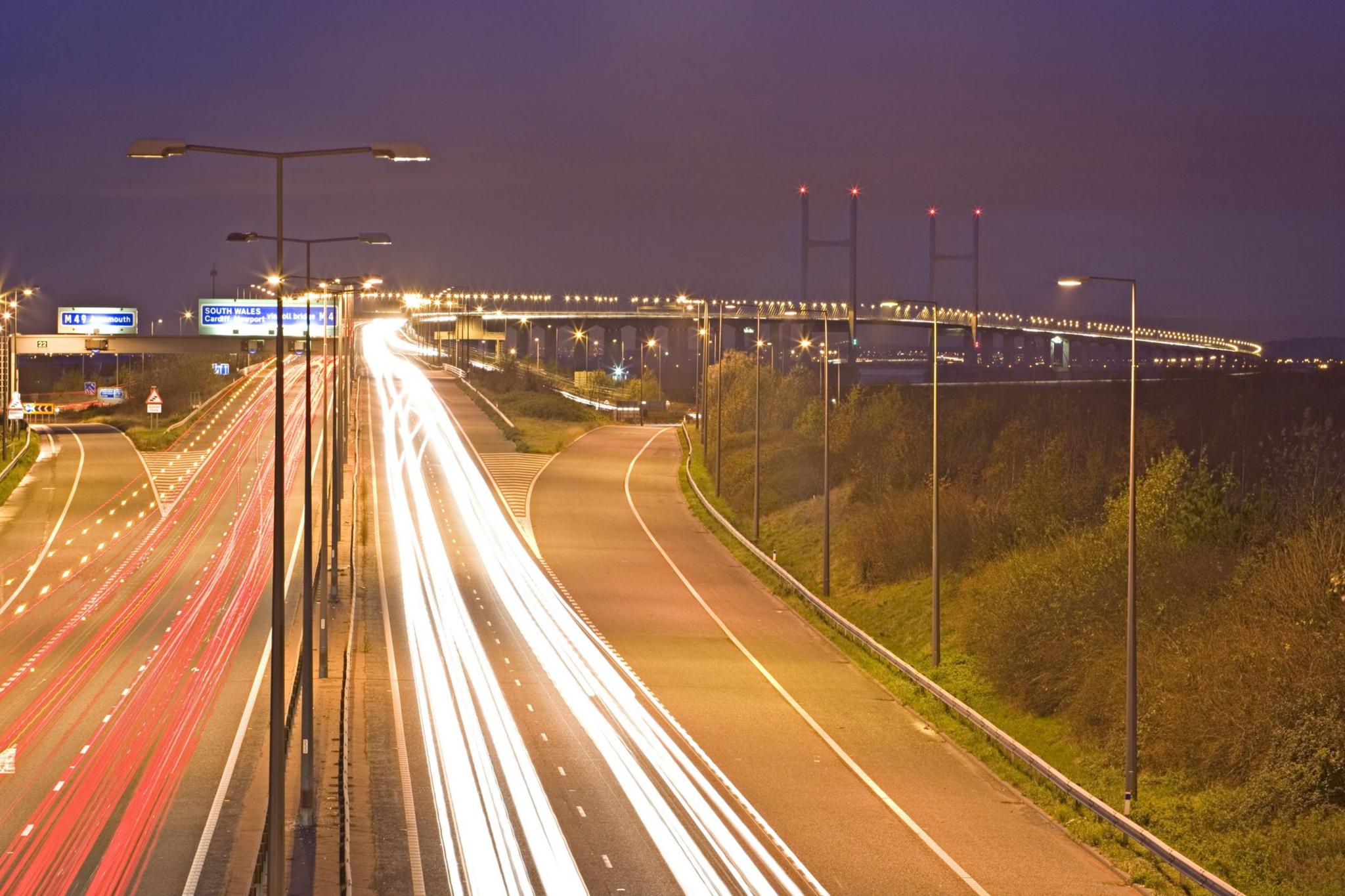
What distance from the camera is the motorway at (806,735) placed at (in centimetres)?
2220

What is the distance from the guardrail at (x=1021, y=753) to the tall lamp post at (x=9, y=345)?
43.5 meters

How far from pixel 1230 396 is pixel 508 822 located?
43.1 metres

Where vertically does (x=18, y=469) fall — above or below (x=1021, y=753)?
above

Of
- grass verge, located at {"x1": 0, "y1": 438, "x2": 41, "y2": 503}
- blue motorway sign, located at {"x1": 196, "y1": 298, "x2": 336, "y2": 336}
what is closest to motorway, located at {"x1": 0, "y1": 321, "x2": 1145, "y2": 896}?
grass verge, located at {"x1": 0, "y1": 438, "x2": 41, "y2": 503}

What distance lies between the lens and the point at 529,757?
28125 mm

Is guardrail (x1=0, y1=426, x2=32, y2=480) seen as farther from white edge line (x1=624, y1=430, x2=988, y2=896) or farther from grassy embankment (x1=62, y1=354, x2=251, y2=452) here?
white edge line (x1=624, y1=430, x2=988, y2=896)

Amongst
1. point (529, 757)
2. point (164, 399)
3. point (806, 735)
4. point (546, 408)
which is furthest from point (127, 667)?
point (164, 399)

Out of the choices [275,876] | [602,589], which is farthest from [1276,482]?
[275,876]

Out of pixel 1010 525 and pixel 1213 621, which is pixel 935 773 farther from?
pixel 1010 525

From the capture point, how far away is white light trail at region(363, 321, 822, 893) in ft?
71.1

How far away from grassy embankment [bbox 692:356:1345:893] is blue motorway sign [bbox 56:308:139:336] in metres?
54.6

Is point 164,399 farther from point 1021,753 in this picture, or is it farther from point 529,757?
point 1021,753

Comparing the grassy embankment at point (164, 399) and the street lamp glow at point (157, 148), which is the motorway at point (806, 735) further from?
the grassy embankment at point (164, 399)

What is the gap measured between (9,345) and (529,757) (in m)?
67.2
